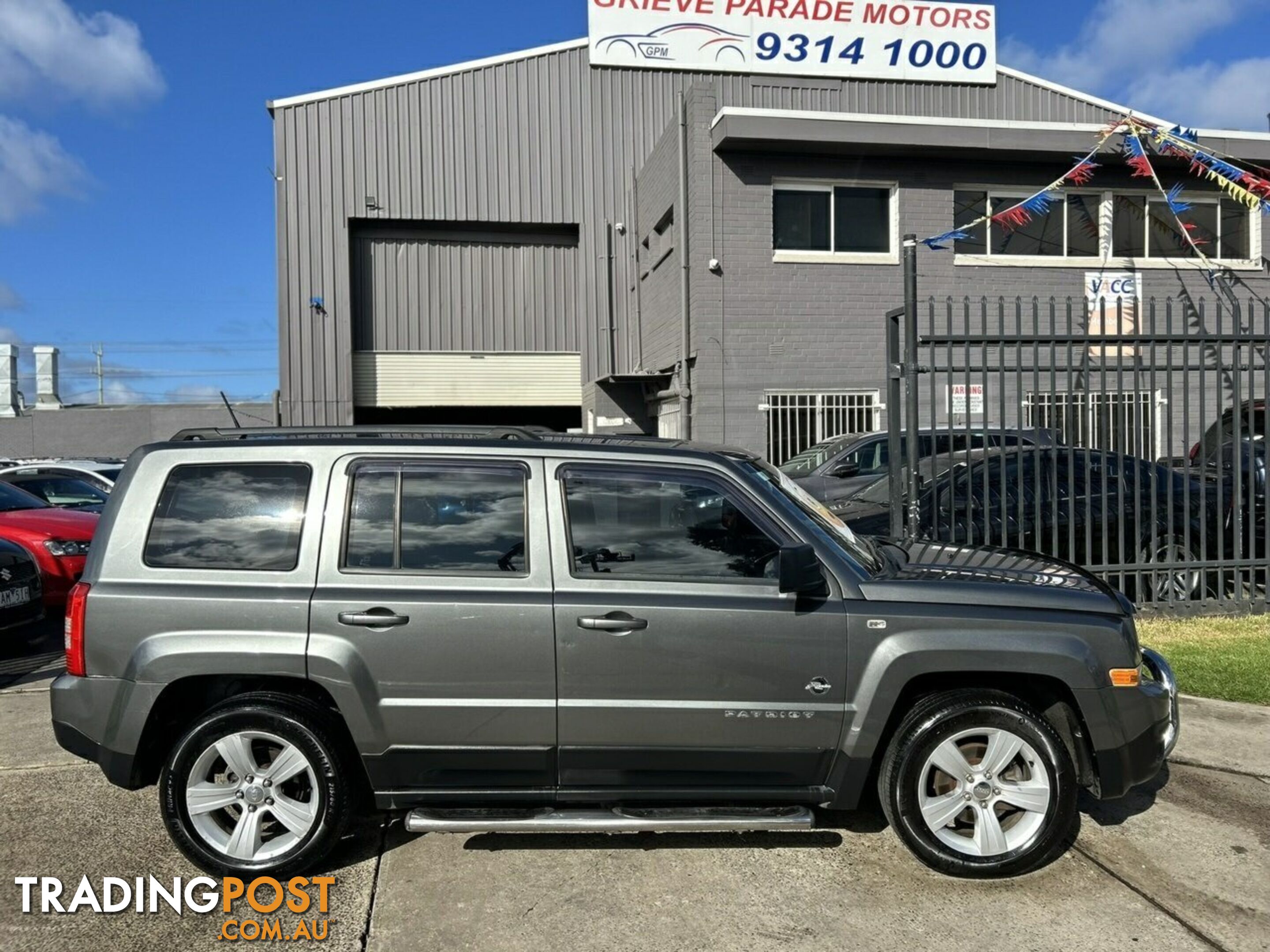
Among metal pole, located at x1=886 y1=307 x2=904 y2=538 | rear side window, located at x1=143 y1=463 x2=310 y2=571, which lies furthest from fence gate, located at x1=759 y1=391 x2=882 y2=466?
rear side window, located at x1=143 y1=463 x2=310 y2=571

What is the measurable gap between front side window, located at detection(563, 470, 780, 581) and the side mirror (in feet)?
0.66

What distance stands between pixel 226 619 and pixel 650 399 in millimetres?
14941

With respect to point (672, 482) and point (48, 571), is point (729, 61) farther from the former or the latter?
point (672, 482)

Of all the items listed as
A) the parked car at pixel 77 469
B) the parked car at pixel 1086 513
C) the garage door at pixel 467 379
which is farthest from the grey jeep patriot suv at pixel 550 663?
the garage door at pixel 467 379

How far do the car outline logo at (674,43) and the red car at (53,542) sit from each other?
47.7 ft

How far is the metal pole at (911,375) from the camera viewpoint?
721cm

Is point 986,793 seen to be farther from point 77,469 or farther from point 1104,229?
point 1104,229

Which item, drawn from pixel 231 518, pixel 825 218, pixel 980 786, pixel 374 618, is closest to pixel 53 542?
pixel 231 518

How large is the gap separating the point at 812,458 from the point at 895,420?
428cm

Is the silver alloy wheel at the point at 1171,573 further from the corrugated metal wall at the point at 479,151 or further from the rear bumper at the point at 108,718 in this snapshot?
the corrugated metal wall at the point at 479,151

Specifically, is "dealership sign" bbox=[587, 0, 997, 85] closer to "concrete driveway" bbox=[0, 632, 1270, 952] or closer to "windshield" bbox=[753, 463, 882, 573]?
"windshield" bbox=[753, 463, 882, 573]

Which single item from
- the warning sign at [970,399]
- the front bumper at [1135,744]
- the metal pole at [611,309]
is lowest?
the front bumper at [1135,744]

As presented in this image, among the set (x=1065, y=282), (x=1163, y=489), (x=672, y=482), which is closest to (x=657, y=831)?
(x=672, y=482)

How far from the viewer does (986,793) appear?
12.7 ft
